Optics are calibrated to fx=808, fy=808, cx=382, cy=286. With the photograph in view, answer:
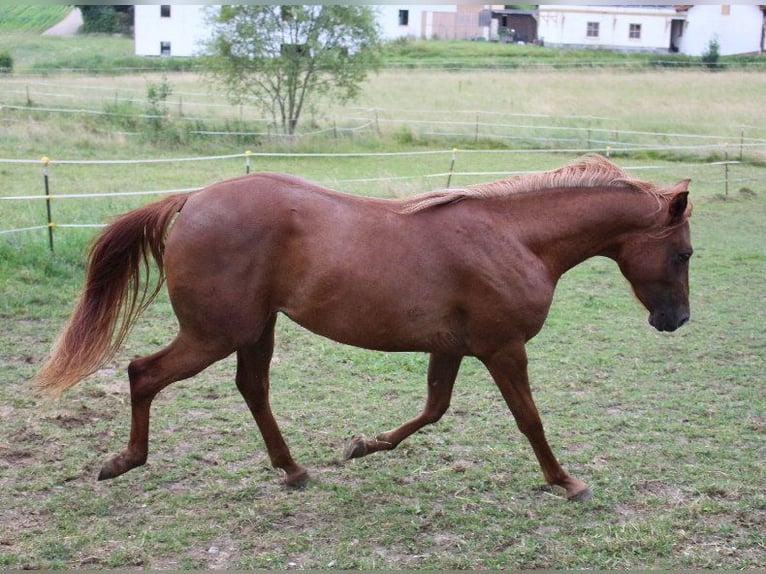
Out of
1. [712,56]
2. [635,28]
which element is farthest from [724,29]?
[635,28]

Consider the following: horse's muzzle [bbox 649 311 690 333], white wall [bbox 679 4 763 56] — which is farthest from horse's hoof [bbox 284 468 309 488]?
white wall [bbox 679 4 763 56]

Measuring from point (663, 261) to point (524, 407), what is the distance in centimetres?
106

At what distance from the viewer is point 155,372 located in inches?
160

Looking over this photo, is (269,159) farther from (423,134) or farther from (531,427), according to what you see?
(531,427)

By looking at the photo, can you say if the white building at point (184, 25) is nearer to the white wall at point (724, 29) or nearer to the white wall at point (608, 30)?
the white wall at point (608, 30)

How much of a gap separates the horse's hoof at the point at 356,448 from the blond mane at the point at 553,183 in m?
1.33

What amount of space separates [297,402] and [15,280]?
4120mm

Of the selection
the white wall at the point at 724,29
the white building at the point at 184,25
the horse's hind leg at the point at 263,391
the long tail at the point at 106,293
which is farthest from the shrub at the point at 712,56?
the long tail at the point at 106,293

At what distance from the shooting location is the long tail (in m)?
4.23

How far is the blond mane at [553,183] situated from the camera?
4199 millimetres

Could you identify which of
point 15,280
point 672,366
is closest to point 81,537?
point 672,366

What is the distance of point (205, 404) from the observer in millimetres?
5355

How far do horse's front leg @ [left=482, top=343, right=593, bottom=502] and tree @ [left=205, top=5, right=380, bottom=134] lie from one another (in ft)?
60.5

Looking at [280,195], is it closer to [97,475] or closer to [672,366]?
[97,475]
